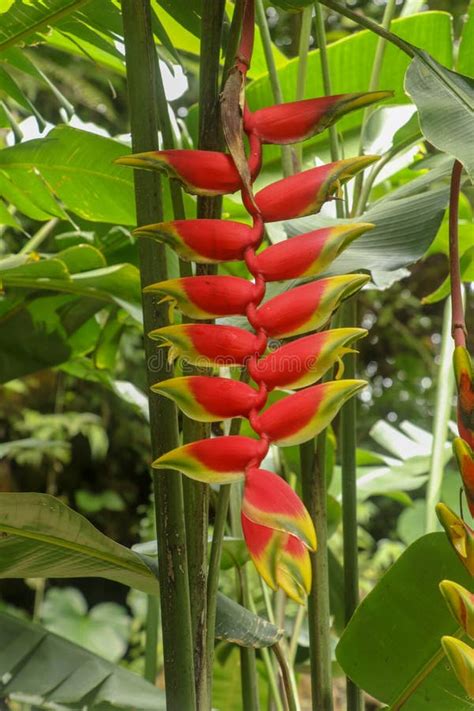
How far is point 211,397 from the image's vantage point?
0.31 meters

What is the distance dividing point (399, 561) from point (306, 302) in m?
0.24

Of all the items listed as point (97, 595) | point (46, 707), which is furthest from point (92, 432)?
point (46, 707)

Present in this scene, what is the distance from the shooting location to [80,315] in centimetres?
91

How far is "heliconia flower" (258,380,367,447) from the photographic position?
1.00ft

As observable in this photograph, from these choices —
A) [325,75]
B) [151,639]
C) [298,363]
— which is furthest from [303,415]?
[151,639]

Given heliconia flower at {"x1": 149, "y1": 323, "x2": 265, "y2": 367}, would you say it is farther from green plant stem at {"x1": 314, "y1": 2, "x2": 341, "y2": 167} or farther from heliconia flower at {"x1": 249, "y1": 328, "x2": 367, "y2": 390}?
green plant stem at {"x1": 314, "y1": 2, "x2": 341, "y2": 167}

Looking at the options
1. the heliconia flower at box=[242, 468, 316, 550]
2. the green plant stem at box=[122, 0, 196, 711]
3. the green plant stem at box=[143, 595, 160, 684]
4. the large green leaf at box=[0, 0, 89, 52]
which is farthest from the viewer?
the green plant stem at box=[143, 595, 160, 684]

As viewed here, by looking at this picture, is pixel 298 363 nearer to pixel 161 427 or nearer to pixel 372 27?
pixel 161 427

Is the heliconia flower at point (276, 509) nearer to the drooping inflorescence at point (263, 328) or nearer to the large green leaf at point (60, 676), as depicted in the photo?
the drooping inflorescence at point (263, 328)

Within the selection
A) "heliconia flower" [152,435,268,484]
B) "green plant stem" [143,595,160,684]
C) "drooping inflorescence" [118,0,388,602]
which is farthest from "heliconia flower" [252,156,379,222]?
"green plant stem" [143,595,160,684]

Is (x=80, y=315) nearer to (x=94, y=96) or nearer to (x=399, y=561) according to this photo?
(x=399, y=561)

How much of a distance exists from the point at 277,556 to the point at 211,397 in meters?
0.07

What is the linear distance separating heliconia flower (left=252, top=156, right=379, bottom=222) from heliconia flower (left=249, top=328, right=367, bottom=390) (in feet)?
0.20

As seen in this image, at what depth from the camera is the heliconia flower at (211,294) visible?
330 mm
